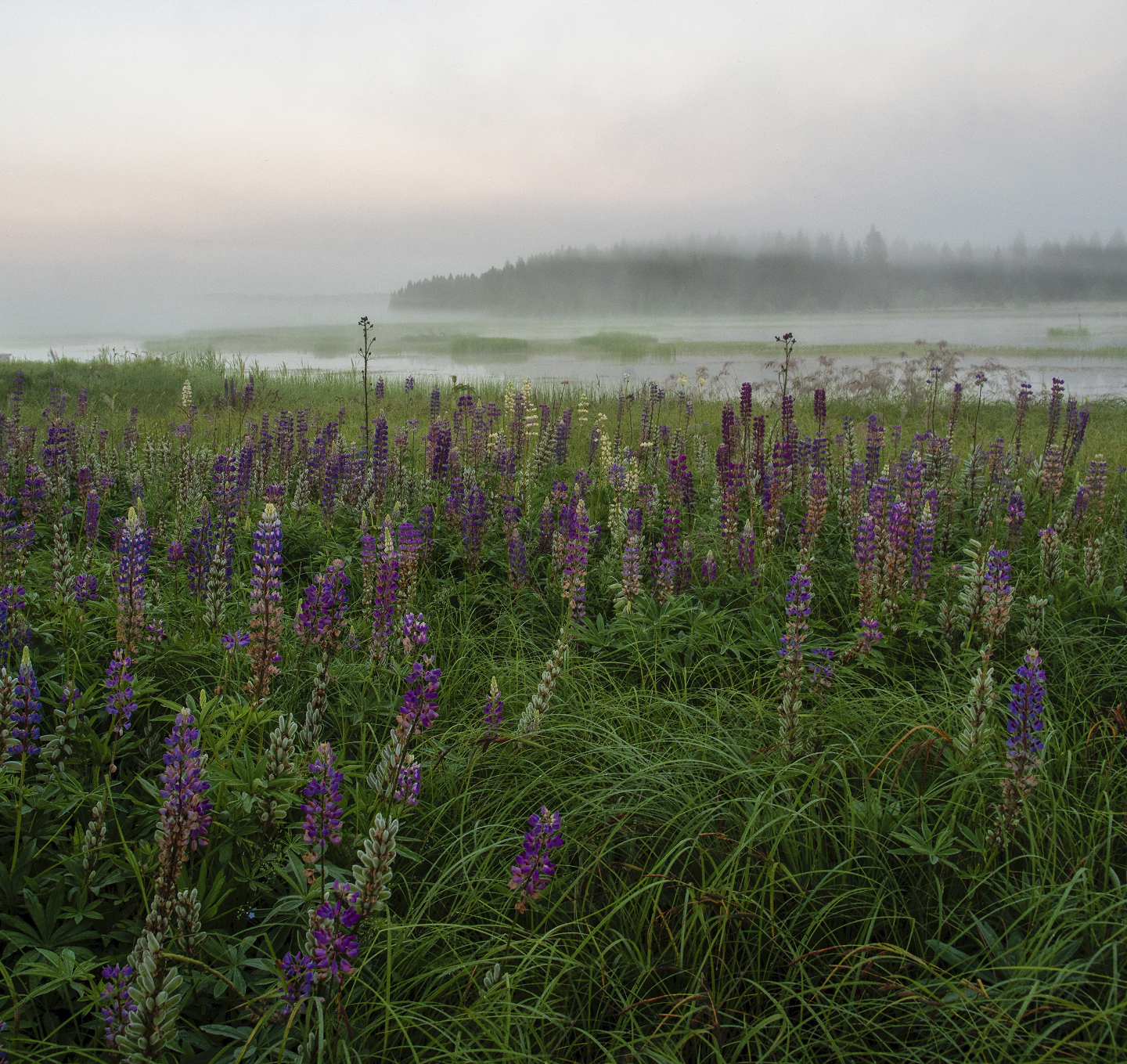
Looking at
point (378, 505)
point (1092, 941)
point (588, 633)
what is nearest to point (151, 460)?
point (378, 505)

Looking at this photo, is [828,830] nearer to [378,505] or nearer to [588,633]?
[588,633]

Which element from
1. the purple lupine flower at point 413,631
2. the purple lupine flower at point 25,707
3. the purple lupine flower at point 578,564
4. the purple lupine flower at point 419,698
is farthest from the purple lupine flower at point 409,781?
the purple lupine flower at point 578,564

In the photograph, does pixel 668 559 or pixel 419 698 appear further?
pixel 668 559

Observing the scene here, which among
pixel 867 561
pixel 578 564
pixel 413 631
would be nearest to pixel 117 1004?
pixel 413 631

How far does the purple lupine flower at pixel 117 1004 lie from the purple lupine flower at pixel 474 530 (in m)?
3.69

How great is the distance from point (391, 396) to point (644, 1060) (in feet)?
57.5

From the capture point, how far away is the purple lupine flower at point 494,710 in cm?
269

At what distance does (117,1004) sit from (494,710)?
1328 millimetres

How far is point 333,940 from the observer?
1.77 metres

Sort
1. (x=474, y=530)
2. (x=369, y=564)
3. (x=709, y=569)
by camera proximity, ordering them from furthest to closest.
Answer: (x=474, y=530) < (x=709, y=569) < (x=369, y=564)

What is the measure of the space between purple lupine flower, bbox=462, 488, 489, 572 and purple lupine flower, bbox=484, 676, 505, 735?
2296mm

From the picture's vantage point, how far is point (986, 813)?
8.86 ft

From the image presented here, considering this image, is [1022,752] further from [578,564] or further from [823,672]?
[578,564]

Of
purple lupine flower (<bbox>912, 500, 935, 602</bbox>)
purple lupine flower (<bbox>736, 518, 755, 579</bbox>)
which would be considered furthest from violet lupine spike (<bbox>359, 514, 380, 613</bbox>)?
purple lupine flower (<bbox>912, 500, 935, 602</bbox>)
